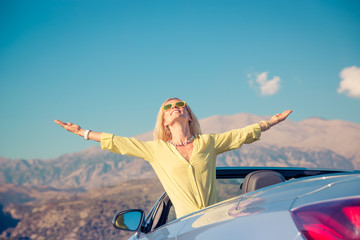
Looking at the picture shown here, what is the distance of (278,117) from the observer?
347 centimetres

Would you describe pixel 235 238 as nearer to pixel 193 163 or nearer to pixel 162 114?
pixel 193 163

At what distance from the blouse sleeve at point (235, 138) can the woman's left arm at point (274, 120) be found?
0.09 metres

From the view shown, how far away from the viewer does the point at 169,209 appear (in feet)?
10.6

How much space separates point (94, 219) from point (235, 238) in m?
143

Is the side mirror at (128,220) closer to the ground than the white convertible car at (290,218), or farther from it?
farther from it

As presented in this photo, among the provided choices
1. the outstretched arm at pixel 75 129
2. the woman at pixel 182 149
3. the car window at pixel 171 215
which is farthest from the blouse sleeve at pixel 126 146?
the car window at pixel 171 215

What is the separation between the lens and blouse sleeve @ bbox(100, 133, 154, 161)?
9.49ft

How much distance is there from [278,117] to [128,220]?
1.90 m

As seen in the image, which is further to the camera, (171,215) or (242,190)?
(171,215)

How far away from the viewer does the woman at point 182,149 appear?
9.24ft

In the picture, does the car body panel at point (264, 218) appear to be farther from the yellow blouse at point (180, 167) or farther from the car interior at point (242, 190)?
the yellow blouse at point (180, 167)

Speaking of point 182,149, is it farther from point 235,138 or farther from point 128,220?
point 128,220

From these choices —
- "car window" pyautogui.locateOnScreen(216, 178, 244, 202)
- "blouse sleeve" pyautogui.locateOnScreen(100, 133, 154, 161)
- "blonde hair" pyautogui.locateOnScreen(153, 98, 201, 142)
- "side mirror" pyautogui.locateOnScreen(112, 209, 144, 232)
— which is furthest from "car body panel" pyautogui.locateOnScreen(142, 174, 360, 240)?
"car window" pyautogui.locateOnScreen(216, 178, 244, 202)

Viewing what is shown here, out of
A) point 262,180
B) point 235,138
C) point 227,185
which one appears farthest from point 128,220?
point 227,185
